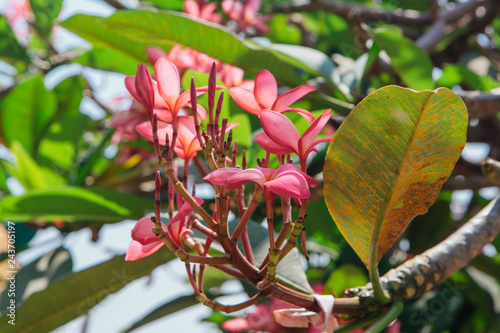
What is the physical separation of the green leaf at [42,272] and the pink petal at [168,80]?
2.20ft

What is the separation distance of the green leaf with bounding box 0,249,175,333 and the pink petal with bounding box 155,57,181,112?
1.24ft

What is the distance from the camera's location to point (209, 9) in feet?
4.22

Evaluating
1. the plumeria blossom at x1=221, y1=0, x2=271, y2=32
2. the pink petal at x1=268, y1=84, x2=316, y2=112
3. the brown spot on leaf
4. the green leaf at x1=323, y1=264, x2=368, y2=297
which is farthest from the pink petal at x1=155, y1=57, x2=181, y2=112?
the plumeria blossom at x1=221, y1=0, x2=271, y2=32

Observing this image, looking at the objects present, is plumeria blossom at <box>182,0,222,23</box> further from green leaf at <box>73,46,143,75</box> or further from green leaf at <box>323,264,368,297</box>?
green leaf at <box>323,264,368,297</box>

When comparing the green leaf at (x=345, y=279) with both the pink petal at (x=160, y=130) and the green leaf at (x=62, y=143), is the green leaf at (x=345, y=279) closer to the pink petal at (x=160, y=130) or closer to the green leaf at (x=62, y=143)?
the pink petal at (x=160, y=130)

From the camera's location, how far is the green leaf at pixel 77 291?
0.79m

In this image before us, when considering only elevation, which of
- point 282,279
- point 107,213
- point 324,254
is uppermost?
point 282,279

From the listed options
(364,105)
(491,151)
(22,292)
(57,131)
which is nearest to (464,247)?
(364,105)

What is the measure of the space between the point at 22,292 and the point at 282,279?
0.67m

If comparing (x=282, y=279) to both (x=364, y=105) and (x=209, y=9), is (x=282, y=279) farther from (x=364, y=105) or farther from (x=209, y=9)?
(x=209, y=9)

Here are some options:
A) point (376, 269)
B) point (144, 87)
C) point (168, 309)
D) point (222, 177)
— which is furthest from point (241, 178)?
point (168, 309)

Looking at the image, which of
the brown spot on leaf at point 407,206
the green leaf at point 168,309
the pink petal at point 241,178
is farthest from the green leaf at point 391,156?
the green leaf at point 168,309

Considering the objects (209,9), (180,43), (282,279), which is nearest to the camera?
(282,279)

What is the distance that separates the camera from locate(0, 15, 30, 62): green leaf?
1530 millimetres
